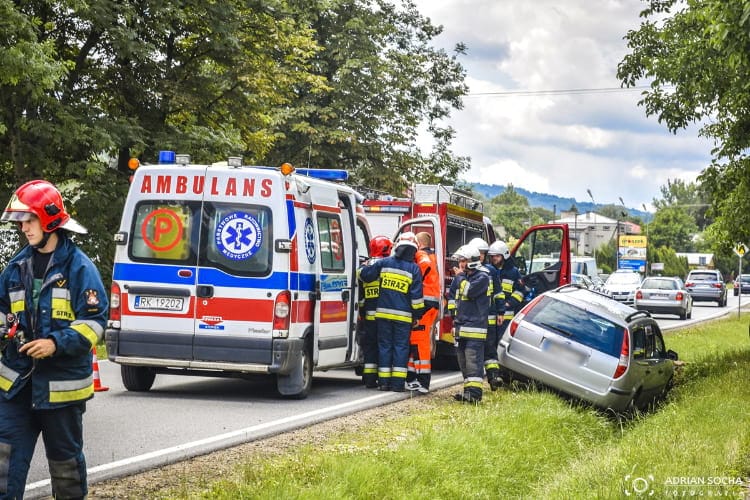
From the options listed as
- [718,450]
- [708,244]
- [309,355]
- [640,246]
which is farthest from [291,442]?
[640,246]

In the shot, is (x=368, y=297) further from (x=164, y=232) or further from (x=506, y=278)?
(x=506, y=278)

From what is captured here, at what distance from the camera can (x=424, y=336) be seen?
40.9 ft

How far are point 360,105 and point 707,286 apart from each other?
2608 centimetres

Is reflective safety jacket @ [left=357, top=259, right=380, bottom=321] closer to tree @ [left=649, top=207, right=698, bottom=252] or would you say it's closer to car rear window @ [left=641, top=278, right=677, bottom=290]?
car rear window @ [left=641, top=278, right=677, bottom=290]

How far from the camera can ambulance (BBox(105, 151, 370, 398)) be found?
417 inches

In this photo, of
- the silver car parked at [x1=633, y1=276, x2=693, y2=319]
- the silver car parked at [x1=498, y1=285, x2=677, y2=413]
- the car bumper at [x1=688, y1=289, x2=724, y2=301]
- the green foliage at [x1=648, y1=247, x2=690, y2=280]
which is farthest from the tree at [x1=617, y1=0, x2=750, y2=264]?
the green foliage at [x1=648, y1=247, x2=690, y2=280]

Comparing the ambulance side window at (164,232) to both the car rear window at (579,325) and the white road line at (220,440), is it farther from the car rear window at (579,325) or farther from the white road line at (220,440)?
the car rear window at (579,325)

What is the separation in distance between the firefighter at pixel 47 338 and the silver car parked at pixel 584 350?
756cm

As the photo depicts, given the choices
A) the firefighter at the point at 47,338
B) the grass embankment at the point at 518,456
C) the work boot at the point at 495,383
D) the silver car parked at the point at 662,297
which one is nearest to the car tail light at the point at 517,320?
the grass embankment at the point at 518,456

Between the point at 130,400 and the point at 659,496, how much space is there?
5768mm

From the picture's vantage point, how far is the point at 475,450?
333 inches

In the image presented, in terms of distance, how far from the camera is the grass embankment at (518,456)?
6.99m

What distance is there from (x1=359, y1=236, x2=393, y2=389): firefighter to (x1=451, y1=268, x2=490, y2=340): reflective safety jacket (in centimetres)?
104

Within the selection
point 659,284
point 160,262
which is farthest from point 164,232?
point 659,284
